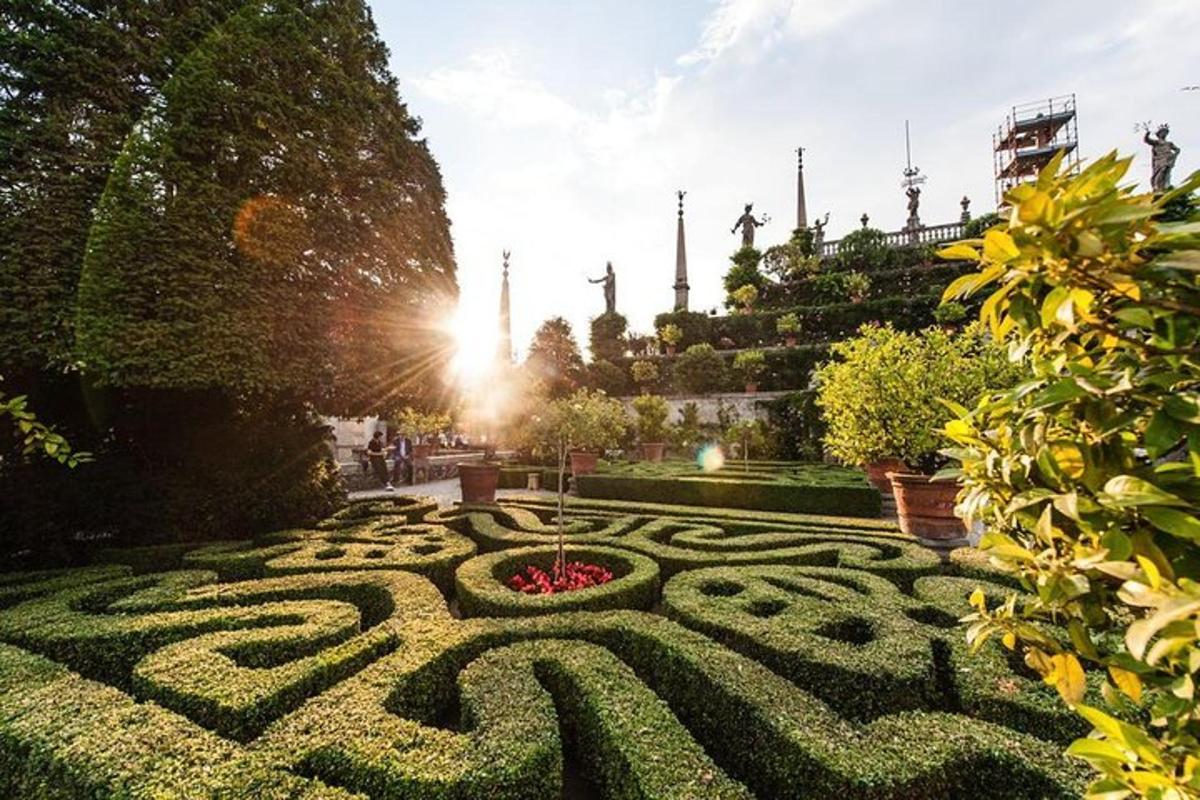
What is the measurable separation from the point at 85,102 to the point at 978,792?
1107 cm

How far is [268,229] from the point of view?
7895 millimetres

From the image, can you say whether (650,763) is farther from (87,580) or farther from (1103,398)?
(87,580)

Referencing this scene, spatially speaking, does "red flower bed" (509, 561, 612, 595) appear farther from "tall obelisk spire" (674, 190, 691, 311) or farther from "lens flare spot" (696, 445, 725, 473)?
"tall obelisk spire" (674, 190, 691, 311)

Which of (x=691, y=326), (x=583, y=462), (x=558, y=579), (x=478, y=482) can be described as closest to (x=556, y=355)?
(x=691, y=326)

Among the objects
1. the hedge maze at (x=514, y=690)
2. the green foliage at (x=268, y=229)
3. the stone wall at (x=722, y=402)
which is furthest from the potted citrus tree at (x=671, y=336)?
the hedge maze at (x=514, y=690)

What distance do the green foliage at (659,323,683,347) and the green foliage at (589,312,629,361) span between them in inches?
126

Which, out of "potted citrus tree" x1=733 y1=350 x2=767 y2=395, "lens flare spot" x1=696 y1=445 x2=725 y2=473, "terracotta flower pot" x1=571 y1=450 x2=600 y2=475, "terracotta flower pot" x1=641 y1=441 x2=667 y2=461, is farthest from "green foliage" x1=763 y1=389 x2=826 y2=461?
"terracotta flower pot" x1=571 y1=450 x2=600 y2=475

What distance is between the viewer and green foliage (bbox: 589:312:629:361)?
34.5 meters

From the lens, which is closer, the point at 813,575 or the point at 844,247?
the point at 813,575

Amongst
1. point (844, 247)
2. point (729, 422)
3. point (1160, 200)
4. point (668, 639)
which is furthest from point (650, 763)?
point (844, 247)

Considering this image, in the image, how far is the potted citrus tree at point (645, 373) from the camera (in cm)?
2948

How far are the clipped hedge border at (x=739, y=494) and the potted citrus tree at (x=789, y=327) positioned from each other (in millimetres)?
19425

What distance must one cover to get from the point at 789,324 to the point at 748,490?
66.5ft

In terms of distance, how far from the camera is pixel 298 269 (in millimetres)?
8250
